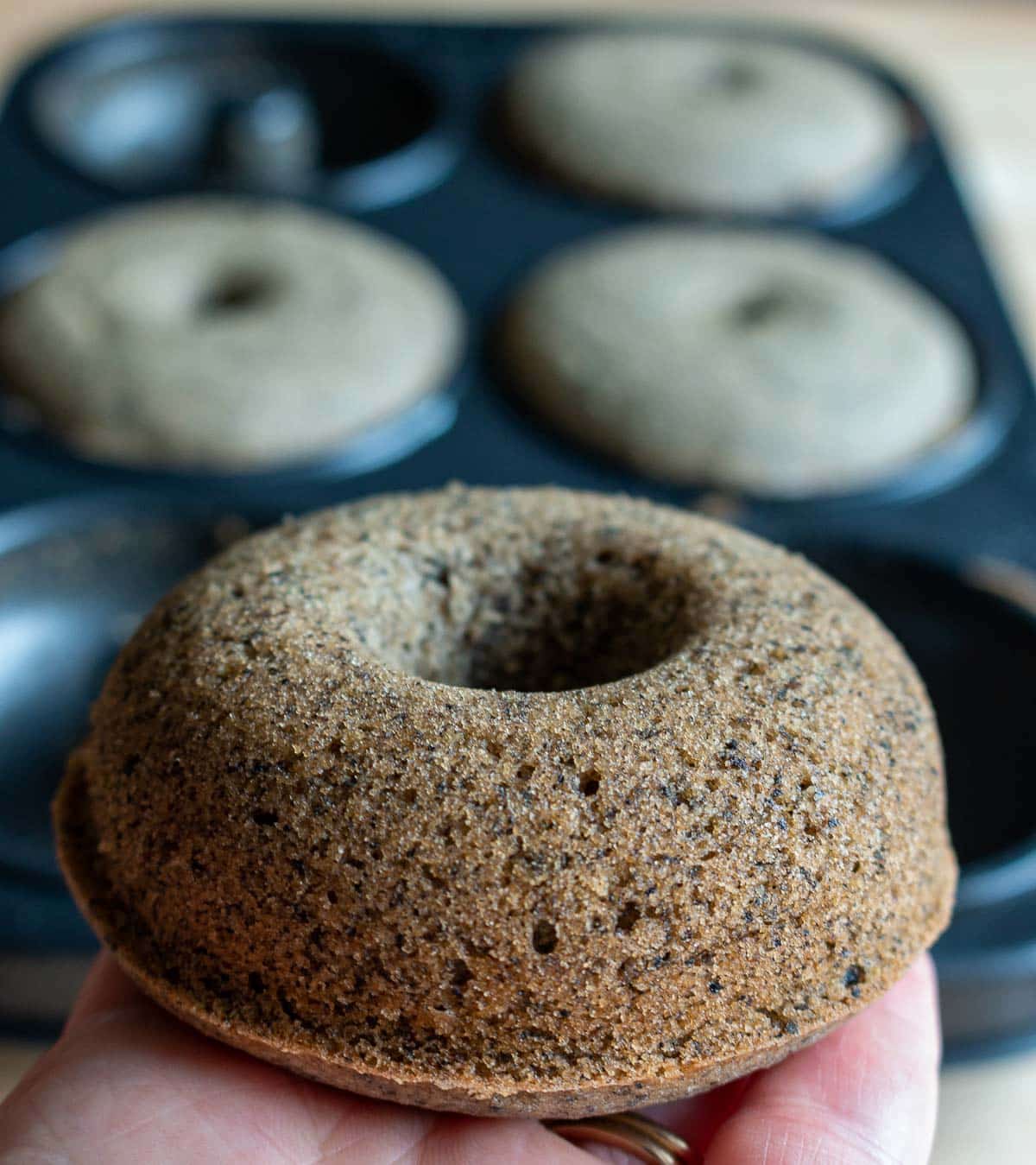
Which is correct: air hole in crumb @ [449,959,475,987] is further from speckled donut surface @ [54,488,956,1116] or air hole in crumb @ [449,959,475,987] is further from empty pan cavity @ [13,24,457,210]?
empty pan cavity @ [13,24,457,210]

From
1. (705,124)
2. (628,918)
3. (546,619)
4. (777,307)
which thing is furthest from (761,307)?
(628,918)

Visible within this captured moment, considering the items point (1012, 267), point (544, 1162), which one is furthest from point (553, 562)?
point (1012, 267)

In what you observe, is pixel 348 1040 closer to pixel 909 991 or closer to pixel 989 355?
pixel 909 991

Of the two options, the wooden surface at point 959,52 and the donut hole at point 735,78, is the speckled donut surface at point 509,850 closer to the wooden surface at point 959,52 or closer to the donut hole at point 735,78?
the wooden surface at point 959,52

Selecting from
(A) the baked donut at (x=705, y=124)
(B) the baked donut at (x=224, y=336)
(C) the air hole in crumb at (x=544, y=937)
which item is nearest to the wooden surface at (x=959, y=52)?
(A) the baked donut at (x=705, y=124)

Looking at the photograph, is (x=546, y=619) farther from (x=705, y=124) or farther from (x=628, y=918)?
(x=705, y=124)
